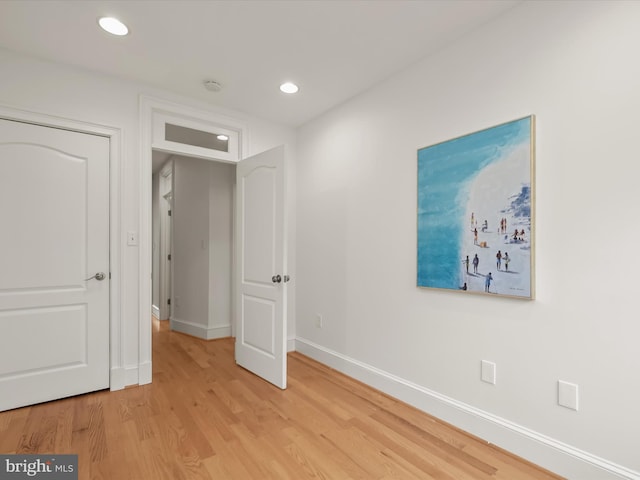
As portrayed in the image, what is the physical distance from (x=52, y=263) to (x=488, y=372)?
10.3ft

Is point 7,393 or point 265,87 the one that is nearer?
point 7,393

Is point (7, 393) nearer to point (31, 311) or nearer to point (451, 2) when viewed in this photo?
point (31, 311)

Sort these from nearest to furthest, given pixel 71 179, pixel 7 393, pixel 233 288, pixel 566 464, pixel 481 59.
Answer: pixel 566 464 < pixel 481 59 < pixel 7 393 < pixel 71 179 < pixel 233 288

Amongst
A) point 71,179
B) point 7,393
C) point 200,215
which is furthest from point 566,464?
point 200,215

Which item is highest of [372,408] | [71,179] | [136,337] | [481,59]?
[481,59]

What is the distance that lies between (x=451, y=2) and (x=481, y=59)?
0.40 meters

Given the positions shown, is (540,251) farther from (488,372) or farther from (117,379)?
(117,379)

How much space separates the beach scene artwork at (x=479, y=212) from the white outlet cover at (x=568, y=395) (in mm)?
479

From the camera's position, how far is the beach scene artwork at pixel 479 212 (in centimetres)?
186

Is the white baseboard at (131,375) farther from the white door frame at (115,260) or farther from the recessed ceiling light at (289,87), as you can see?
the recessed ceiling light at (289,87)

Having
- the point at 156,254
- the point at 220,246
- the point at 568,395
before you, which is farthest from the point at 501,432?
the point at 156,254

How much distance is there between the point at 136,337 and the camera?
9.21 ft

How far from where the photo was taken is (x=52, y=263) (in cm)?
250

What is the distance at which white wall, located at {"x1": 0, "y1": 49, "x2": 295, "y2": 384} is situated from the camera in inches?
94.6
